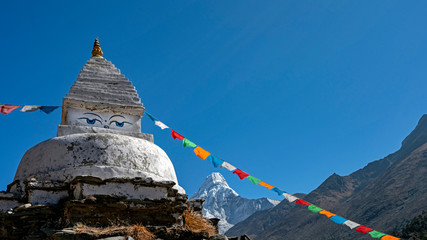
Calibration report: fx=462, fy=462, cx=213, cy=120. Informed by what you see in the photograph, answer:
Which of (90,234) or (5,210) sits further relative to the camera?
(5,210)

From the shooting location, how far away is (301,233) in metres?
66.1

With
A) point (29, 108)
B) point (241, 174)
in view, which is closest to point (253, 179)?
point (241, 174)

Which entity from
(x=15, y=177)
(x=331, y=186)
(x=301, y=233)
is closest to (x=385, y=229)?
(x=301, y=233)

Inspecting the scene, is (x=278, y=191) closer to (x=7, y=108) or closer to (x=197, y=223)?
(x=197, y=223)

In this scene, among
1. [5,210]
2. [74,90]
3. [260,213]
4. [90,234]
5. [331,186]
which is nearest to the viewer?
[90,234]

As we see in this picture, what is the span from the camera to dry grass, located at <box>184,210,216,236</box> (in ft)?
28.6

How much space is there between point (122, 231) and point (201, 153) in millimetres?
5268

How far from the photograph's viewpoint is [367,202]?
2598 inches

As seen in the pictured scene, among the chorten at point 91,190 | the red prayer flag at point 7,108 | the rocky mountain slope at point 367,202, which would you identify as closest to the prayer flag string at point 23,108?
the red prayer flag at point 7,108

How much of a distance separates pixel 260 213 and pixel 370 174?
24.1 meters

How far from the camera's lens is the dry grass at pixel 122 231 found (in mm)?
7215

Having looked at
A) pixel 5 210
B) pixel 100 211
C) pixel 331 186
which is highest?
pixel 331 186

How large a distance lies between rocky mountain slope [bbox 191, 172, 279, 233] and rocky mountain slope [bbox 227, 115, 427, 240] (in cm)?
2288

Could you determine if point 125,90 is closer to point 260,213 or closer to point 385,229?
point 385,229
